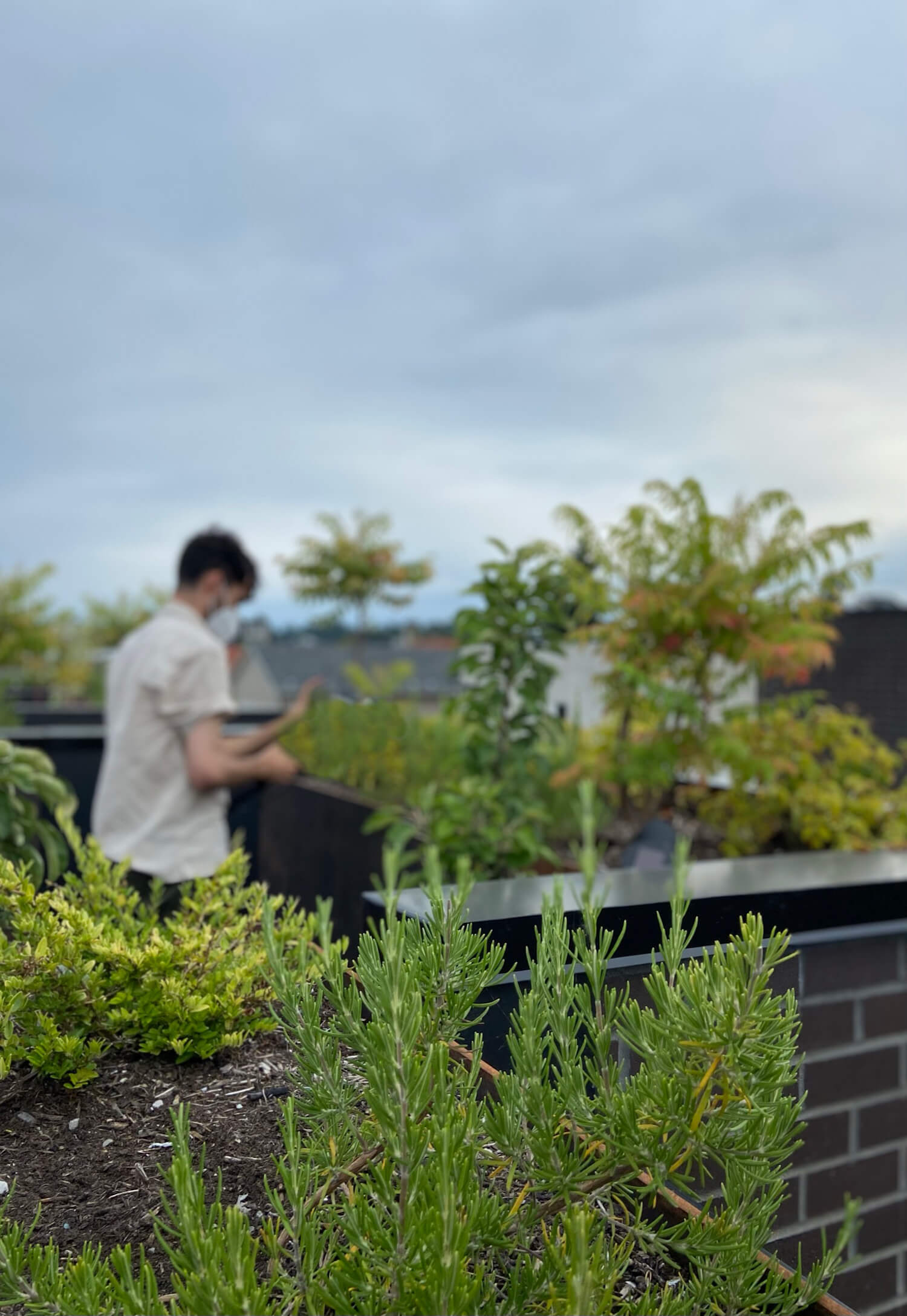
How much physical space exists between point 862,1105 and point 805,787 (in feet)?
5.24

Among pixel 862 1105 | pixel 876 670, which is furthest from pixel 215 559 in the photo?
pixel 876 670

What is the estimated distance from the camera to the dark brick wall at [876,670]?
15562 mm

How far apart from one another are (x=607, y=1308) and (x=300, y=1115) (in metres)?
0.42

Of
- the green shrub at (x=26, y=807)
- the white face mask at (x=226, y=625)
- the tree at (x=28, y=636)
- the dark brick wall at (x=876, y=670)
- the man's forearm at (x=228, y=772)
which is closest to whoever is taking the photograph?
the green shrub at (x=26, y=807)

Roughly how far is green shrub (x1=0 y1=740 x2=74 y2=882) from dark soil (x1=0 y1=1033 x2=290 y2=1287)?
2.05 feet

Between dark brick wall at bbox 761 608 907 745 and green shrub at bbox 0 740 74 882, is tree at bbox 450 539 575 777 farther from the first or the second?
dark brick wall at bbox 761 608 907 745

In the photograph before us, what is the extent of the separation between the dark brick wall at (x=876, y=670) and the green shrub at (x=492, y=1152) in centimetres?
1501

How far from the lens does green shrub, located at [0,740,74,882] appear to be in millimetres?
2219

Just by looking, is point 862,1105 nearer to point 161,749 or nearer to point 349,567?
point 161,749

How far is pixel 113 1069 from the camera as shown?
1.68 m

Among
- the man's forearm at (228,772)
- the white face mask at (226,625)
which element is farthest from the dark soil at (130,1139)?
the white face mask at (226,625)

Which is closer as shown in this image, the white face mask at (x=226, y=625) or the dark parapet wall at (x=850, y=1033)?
the dark parapet wall at (x=850, y=1033)

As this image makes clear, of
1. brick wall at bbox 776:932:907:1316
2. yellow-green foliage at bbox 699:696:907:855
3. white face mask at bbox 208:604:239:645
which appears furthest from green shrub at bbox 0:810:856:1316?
white face mask at bbox 208:604:239:645

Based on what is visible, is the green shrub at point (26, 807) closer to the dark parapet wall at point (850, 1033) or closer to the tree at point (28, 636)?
the dark parapet wall at point (850, 1033)
